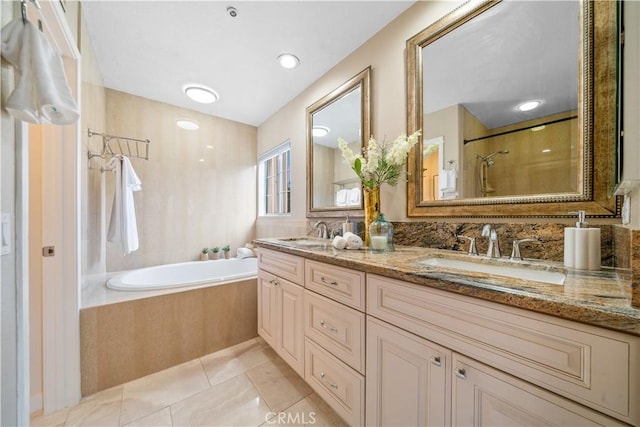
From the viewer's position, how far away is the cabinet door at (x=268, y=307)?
62.9 inches

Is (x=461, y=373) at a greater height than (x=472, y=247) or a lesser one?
lesser

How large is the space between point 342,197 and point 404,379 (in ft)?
4.35

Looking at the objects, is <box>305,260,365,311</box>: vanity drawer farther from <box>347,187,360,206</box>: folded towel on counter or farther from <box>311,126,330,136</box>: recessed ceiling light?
<box>311,126,330,136</box>: recessed ceiling light

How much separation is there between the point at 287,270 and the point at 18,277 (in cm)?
107

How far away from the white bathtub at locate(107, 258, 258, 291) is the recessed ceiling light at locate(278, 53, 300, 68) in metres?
1.85

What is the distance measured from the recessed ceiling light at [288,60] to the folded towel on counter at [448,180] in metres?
1.49

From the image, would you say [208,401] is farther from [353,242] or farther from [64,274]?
[353,242]

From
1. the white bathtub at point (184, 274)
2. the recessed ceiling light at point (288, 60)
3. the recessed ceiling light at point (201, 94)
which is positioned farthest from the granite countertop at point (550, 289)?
the recessed ceiling light at point (201, 94)

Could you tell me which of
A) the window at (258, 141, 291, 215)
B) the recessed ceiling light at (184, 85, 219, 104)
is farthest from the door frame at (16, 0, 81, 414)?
the window at (258, 141, 291, 215)

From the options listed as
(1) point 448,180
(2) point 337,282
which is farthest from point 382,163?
(2) point 337,282

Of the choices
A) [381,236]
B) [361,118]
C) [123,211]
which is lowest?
[381,236]

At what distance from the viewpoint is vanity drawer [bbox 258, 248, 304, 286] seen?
1.36 m

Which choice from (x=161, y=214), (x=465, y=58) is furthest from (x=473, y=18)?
(x=161, y=214)

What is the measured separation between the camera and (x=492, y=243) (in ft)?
3.48
